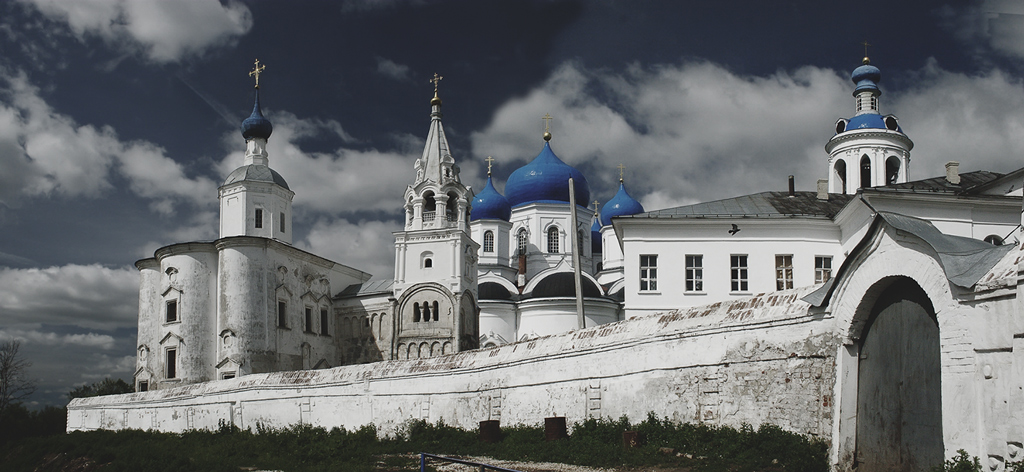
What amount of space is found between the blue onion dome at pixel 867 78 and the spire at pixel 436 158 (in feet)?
61.4

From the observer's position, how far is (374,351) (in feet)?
A: 130

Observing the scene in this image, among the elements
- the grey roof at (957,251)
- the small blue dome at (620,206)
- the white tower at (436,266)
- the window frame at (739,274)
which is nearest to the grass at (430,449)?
the grey roof at (957,251)

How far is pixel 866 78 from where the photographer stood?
32.1m

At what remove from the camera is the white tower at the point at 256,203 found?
Result: 38.2m

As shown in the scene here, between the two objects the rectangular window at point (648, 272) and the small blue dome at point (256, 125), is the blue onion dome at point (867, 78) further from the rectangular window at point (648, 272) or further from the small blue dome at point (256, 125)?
the small blue dome at point (256, 125)

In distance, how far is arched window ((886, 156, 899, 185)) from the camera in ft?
99.9

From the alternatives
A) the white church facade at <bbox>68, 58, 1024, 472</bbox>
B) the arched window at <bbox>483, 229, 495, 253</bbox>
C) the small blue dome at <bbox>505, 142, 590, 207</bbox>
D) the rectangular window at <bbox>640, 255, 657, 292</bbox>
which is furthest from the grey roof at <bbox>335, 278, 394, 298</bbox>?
the rectangular window at <bbox>640, 255, 657, 292</bbox>

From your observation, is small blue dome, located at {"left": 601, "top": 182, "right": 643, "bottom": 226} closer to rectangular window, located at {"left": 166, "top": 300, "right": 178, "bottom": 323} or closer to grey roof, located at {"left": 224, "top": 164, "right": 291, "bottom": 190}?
grey roof, located at {"left": 224, "top": 164, "right": 291, "bottom": 190}

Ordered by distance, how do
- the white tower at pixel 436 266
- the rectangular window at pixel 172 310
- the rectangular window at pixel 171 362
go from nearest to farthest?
the rectangular window at pixel 171 362, the rectangular window at pixel 172 310, the white tower at pixel 436 266

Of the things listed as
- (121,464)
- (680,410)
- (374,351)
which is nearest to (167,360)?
(374,351)

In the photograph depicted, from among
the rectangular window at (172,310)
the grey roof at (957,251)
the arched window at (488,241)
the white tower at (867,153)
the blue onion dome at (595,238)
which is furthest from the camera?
the blue onion dome at (595,238)

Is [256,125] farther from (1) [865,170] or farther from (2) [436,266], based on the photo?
(1) [865,170]

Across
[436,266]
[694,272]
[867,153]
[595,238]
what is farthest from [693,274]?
[595,238]

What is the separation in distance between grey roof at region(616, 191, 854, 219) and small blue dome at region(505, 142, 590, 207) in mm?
22906
